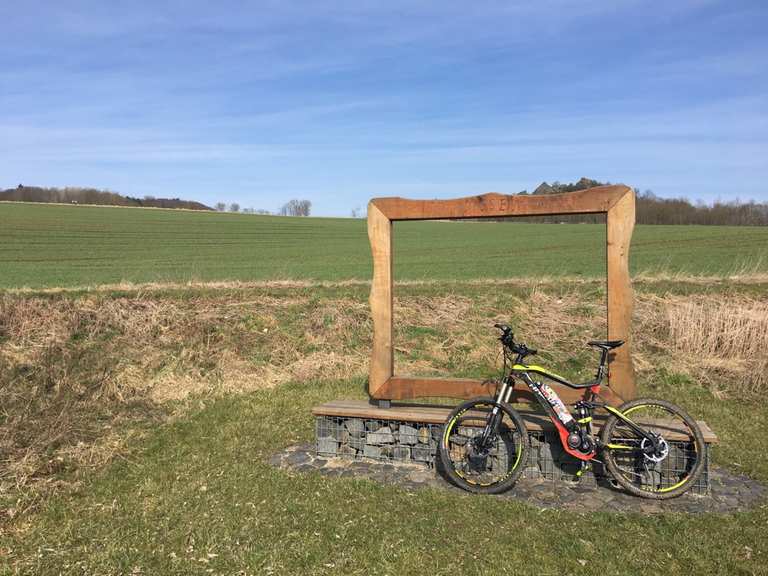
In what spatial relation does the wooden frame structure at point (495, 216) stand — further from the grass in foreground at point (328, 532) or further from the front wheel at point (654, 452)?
the grass in foreground at point (328, 532)

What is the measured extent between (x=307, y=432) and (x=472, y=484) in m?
2.49

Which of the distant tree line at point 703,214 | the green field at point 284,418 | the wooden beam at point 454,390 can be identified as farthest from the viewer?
the distant tree line at point 703,214

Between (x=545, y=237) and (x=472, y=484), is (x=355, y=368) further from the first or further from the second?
(x=545, y=237)

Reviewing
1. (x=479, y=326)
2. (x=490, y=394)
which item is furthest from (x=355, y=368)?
(x=490, y=394)

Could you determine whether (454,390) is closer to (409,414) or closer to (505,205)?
(409,414)

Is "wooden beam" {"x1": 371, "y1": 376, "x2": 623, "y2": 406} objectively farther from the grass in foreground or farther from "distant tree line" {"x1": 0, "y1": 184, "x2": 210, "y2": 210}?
"distant tree line" {"x1": 0, "y1": 184, "x2": 210, "y2": 210}

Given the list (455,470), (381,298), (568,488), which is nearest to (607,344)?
(568,488)

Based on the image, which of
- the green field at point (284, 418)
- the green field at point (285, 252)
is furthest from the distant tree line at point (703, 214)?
the green field at point (284, 418)

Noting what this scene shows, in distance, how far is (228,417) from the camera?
26.0 ft

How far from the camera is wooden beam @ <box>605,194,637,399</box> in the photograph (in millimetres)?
5621

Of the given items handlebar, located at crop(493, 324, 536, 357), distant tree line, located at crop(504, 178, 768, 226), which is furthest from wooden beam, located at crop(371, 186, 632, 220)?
distant tree line, located at crop(504, 178, 768, 226)

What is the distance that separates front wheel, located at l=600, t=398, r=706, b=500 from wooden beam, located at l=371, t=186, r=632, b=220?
1788 mm

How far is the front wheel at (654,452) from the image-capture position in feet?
16.9

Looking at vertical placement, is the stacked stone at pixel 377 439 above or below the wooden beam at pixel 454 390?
below
